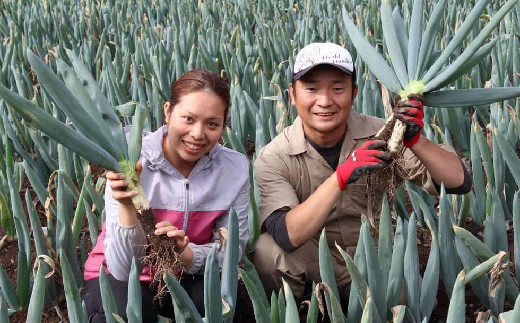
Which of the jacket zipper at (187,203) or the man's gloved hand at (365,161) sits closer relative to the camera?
the man's gloved hand at (365,161)

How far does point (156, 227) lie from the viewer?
117cm

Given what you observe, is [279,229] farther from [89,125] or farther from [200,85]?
[89,125]

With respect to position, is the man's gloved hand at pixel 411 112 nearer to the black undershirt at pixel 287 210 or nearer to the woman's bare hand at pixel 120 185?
the black undershirt at pixel 287 210

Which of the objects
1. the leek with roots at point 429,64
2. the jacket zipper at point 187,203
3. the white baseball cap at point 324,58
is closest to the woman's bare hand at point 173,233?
the jacket zipper at point 187,203

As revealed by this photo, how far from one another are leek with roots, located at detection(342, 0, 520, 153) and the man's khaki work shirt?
28cm

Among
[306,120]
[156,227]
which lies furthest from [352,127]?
[156,227]

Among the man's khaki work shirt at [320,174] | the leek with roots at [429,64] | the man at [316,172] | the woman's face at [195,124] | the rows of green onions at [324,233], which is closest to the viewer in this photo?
the rows of green onions at [324,233]

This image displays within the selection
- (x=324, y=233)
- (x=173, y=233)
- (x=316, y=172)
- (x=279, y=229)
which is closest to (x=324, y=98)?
(x=316, y=172)

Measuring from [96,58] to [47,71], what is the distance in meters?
Answer: 2.38

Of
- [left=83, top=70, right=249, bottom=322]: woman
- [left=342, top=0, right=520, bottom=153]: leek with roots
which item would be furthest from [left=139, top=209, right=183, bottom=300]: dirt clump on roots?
[left=342, top=0, right=520, bottom=153]: leek with roots

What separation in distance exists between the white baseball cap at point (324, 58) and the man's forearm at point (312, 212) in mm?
283

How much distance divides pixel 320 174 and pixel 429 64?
40cm

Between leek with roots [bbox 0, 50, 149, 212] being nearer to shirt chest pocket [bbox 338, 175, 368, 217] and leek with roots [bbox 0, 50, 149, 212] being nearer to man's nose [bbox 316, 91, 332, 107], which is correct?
man's nose [bbox 316, 91, 332, 107]

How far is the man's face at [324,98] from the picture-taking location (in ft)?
5.11
